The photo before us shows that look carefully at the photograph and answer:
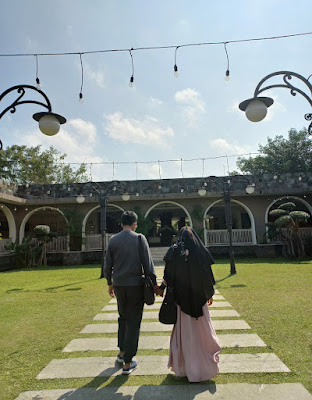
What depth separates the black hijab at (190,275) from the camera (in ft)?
7.64

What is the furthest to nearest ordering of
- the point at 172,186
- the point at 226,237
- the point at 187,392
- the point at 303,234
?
the point at 172,186
the point at 226,237
the point at 303,234
the point at 187,392

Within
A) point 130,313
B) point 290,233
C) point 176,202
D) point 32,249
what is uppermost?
point 176,202

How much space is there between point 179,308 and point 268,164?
23752 millimetres

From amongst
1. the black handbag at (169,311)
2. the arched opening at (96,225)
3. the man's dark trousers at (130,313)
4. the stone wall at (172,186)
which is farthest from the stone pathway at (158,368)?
the stone wall at (172,186)

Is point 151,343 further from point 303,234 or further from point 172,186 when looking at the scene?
point 303,234

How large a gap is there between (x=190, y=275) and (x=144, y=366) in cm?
112

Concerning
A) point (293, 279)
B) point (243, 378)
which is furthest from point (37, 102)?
point (293, 279)

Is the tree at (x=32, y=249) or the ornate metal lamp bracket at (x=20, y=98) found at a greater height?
the ornate metal lamp bracket at (x=20, y=98)

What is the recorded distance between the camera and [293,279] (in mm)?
7066

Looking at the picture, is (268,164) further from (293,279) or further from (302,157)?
(293,279)

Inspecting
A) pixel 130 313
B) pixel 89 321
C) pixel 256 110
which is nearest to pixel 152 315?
pixel 89 321

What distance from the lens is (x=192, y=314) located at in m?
Result: 2.32

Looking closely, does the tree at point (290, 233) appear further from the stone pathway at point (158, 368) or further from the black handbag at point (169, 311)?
the black handbag at point (169, 311)

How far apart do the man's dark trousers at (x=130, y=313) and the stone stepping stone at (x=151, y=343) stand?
0.67 m
